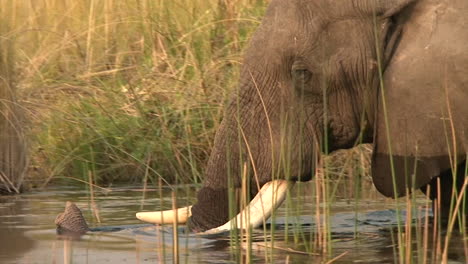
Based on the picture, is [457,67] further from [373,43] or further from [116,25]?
[116,25]

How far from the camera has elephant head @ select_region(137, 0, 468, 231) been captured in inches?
247

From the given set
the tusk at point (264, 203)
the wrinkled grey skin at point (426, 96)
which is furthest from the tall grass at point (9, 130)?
the wrinkled grey skin at point (426, 96)

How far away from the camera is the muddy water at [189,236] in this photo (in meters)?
5.74

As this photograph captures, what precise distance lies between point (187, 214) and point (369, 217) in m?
1.18

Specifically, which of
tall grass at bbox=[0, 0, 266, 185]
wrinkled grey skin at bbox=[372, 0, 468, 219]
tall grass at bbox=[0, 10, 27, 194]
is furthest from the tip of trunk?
tall grass at bbox=[0, 10, 27, 194]

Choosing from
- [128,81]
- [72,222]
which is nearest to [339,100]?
[72,222]

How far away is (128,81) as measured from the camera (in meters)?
9.00

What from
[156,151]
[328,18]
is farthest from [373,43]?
[156,151]

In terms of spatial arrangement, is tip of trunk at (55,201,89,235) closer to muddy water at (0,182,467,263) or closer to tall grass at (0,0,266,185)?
muddy water at (0,182,467,263)

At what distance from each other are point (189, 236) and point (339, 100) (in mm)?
925

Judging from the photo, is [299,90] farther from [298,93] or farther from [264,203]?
[264,203]

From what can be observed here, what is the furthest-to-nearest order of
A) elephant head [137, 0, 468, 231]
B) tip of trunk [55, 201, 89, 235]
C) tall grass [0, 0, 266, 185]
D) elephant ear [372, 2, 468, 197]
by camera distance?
tall grass [0, 0, 266, 185], tip of trunk [55, 201, 89, 235], elephant head [137, 0, 468, 231], elephant ear [372, 2, 468, 197]

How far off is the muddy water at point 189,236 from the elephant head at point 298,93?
0.22 meters

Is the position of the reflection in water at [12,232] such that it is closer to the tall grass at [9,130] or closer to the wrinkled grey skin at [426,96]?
the tall grass at [9,130]
